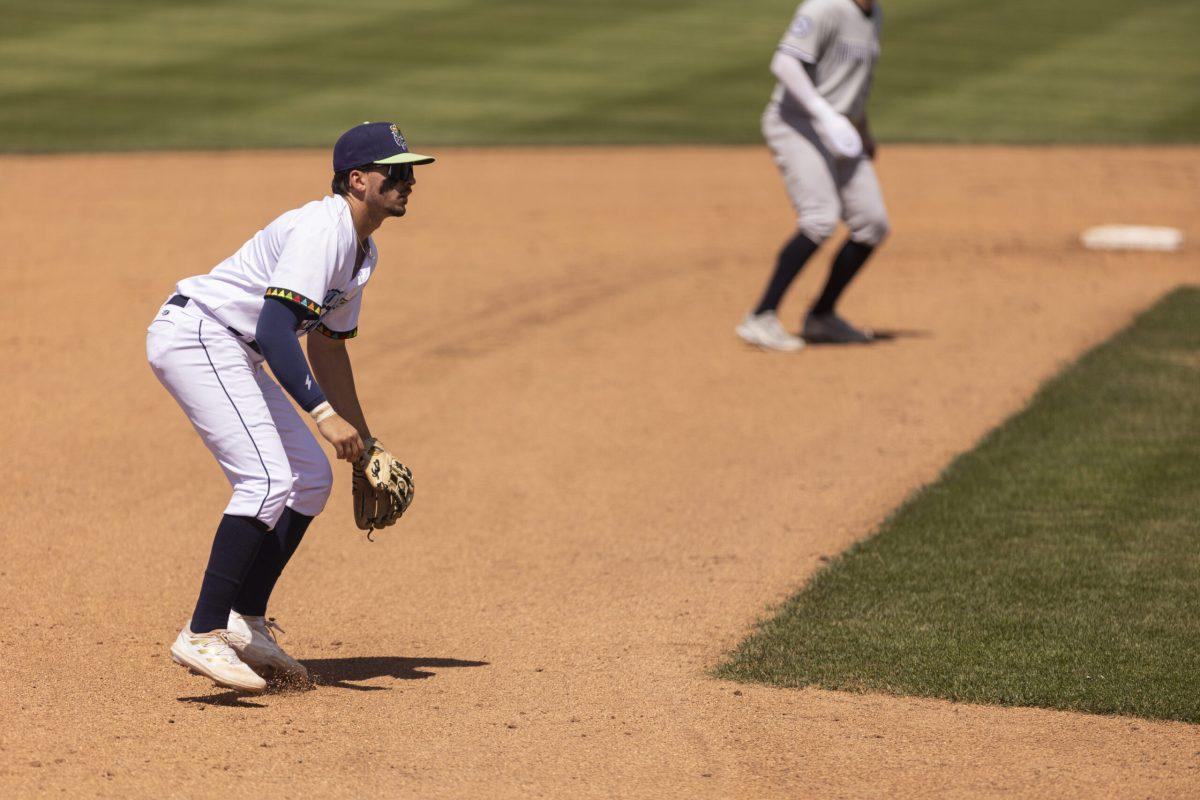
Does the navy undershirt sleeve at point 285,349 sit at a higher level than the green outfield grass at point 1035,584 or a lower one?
higher

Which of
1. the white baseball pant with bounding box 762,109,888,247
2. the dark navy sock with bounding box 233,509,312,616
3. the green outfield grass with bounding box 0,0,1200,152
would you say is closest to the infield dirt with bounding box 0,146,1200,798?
the dark navy sock with bounding box 233,509,312,616

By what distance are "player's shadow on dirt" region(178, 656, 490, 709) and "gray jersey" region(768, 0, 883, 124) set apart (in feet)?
17.5

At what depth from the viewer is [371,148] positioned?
4.98 m

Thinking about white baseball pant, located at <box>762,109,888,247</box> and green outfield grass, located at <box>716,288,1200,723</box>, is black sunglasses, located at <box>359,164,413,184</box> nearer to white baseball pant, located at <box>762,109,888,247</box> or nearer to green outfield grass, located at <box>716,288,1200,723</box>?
green outfield grass, located at <box>716,288,1200,723</box>

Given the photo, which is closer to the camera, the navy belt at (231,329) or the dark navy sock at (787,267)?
the navy belt at (231,329)

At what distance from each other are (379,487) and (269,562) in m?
0.45

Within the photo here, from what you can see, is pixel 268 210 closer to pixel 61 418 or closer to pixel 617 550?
pixel 61 418

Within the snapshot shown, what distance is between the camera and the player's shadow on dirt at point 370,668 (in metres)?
5.30

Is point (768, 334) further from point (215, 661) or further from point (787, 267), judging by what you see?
point (215, 661)

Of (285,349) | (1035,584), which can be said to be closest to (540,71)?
(1035,584)

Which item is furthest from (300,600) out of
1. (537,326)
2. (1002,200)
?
(1002,200)

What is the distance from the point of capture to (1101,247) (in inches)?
515

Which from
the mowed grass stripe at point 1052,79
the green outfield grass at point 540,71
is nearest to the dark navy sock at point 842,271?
the green outfield grass at point 540,71

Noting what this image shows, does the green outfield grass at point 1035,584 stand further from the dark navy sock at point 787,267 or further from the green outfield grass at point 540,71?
the green outfield grass at point 540,71
